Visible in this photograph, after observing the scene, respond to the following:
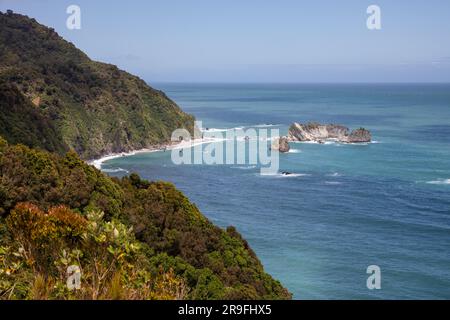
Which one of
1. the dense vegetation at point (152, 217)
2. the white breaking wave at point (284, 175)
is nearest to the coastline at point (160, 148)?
the white breaking wave at point (284, 175)

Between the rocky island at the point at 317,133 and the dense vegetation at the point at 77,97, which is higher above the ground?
the dense vegetation at the point at 77,97

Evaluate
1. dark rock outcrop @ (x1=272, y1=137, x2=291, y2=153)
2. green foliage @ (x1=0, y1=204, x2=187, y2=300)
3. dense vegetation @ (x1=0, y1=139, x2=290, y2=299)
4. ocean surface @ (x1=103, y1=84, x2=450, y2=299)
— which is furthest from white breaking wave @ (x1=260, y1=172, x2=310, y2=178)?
green foliage @ (x1=0, y1=204, x2=187, y2=300)

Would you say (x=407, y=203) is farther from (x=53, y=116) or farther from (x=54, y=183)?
(x=53, y=116)

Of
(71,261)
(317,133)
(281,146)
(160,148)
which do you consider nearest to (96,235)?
(71,261)

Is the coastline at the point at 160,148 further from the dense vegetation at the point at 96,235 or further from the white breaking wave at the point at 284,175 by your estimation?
the white breaking wave at the point at 284,175
